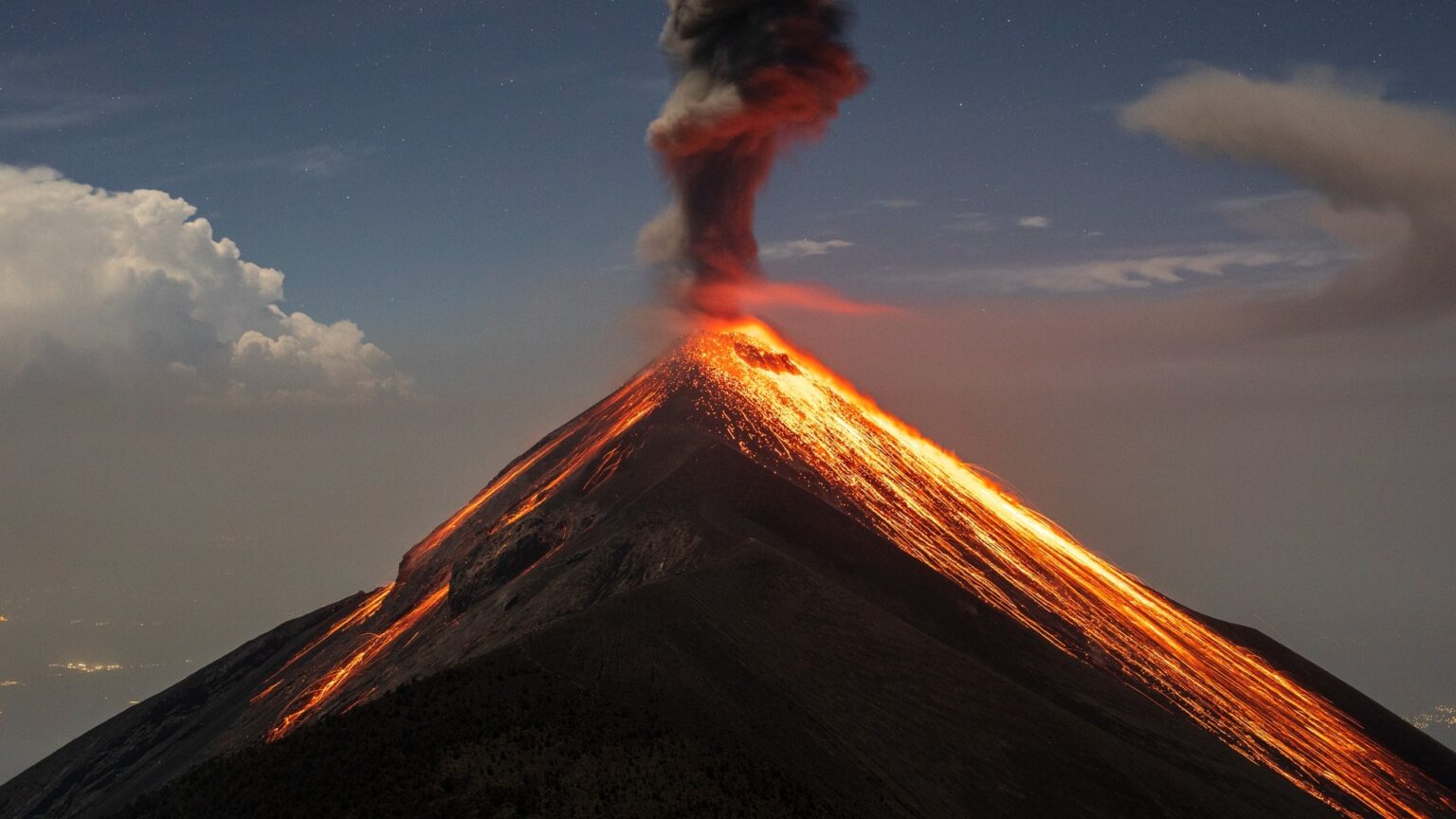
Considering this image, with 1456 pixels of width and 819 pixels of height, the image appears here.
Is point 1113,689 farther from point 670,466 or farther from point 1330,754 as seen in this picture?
point 670,466

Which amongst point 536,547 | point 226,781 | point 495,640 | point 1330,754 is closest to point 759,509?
→ point 536,547

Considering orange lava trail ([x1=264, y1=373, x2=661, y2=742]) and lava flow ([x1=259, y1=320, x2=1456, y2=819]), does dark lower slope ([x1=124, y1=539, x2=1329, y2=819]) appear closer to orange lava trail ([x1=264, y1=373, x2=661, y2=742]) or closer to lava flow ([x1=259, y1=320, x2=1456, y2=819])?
lava flow ([x1=259, y1=320, x2=1456, y2=819])

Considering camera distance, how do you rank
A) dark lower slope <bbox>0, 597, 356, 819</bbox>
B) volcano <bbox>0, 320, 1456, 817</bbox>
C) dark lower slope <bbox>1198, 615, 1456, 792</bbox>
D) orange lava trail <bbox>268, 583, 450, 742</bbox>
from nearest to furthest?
volcano <bbox>0, 320, 1456, 817</bbox>, orange lava trail <bbox>268, 583, 450, 742</bbox>, dark lower slope <bbox>0, 597, 356, 819</bbox>, dark lower slope <bbox>1198, 615, 1456, 792</bbox>

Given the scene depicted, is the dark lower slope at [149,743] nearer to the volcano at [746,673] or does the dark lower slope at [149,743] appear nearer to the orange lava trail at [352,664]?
the volcano at [746,673]

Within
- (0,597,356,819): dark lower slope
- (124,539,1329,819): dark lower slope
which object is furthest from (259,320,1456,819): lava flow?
(124,539,1329,819): dark lower slope

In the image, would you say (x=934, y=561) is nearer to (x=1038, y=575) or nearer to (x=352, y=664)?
(x=1038, y=575)

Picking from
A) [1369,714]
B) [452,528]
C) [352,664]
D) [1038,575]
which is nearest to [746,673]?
[352,664]

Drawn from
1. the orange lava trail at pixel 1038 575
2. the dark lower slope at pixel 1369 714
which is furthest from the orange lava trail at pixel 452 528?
the dark lower slope at pixel 1369 714

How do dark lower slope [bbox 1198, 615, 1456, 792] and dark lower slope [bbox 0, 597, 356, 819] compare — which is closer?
dark lower slope [bbox 0, 597, 356, 819]
